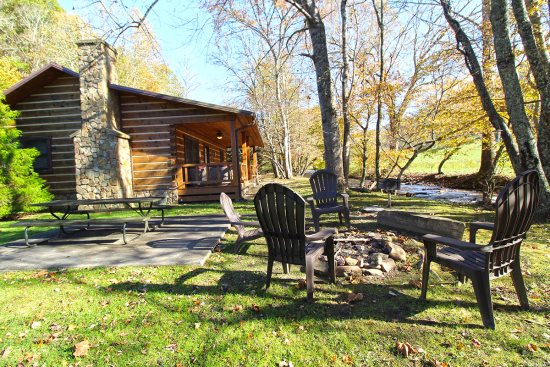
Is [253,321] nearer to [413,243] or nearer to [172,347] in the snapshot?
[172,347]

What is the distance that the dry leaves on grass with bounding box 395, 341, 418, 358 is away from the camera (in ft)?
6.65

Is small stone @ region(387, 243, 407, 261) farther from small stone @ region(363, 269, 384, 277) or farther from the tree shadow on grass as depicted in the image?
the tree shadow on grass

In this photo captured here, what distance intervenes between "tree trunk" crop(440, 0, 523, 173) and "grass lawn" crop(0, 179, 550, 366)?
2.96m

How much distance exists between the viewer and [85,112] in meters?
9.42

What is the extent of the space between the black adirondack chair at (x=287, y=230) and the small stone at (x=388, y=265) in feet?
2.34

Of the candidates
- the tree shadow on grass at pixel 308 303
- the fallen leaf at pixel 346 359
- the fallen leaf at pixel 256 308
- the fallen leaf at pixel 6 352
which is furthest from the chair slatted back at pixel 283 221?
the fallen leaf at pixel 6 352

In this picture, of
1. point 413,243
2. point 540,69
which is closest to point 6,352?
point 413,243

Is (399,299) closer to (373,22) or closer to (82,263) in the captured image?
(82,263)

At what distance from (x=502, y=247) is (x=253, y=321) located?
2105mm

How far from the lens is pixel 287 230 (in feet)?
9.43

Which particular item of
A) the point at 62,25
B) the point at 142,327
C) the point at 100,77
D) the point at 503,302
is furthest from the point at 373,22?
the point at 62,25

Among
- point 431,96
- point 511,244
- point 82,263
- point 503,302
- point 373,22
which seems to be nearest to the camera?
point 511,244

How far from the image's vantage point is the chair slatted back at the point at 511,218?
2.21m

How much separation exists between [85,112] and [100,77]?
124cm
